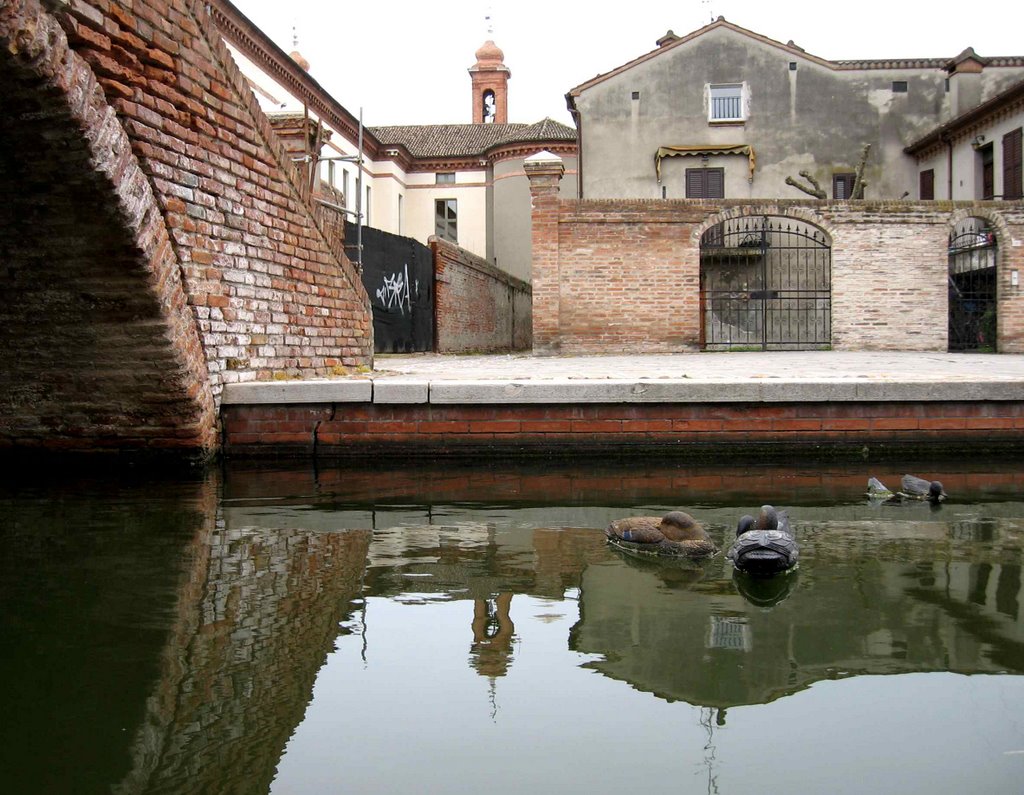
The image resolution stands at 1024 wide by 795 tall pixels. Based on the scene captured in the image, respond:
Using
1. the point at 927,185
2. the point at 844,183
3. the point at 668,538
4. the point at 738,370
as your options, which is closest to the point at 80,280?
the point at 668,538

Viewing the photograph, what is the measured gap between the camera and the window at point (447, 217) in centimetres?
4073

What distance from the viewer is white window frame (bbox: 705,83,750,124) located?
27.2 metres

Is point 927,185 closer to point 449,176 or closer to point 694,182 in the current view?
point 694,182

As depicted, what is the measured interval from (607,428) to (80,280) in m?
3.56

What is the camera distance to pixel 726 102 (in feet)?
89.8

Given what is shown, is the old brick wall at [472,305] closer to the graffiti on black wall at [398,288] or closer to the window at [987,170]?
the graffiti on black wall at [398,288]

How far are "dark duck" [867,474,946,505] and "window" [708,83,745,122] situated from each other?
23238 mm

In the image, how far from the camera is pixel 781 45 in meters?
27.0

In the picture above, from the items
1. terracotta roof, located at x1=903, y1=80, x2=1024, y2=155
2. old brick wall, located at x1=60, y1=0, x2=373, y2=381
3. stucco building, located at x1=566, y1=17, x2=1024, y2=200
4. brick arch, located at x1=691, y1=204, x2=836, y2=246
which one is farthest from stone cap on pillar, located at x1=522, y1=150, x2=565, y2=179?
terracotta roof, located at x1=903, y1=80, x2=1024, y2=155

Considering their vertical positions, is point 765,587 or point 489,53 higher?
point 489,53

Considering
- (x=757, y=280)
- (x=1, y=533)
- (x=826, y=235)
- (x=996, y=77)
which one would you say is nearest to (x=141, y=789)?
(x=1, y=533)

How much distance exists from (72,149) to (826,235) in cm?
1429

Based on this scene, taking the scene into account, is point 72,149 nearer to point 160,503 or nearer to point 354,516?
point 160,503

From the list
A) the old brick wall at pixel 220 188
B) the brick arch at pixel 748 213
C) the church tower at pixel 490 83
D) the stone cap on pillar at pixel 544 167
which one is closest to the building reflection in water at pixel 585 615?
the old brick wall at pixel 220 188
